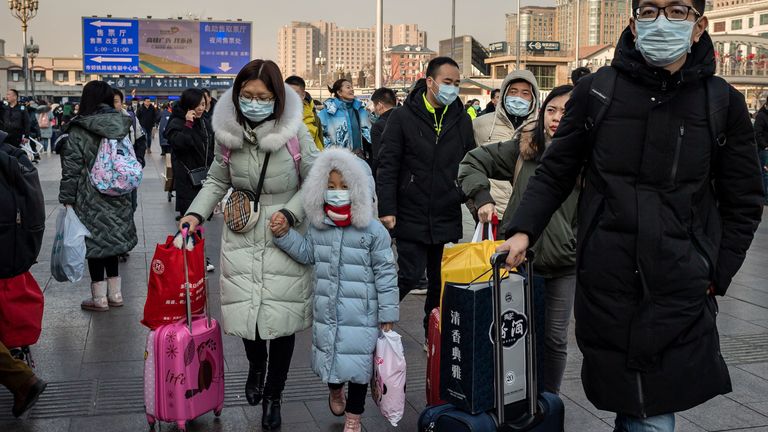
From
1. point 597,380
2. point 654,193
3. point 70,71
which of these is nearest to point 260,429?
point 597,380

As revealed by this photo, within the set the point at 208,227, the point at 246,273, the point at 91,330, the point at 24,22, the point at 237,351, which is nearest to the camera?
the point at 246,273

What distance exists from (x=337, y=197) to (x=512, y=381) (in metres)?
1.54

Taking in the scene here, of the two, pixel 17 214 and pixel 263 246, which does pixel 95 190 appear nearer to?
pixel 17 214

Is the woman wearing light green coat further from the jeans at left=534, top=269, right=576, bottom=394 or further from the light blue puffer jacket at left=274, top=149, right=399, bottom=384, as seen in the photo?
the jeans at left=534, top=269, right=576, bottom=394

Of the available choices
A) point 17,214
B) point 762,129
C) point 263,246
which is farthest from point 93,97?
point 762,129

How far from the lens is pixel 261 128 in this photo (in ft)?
16.4

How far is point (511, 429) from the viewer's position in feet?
12.0

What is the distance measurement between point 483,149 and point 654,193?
6.57ft

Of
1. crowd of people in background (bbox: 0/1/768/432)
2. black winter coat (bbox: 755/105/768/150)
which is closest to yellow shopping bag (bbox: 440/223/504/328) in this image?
crowd of people in background (bbox: 0/1/768/432)

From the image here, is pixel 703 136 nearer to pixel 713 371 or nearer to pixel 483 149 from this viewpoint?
pixel 713 371

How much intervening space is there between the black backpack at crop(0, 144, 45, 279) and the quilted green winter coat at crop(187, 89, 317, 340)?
977 mm

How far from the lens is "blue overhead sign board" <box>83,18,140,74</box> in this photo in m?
48.4

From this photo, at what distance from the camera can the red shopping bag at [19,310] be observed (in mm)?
5371

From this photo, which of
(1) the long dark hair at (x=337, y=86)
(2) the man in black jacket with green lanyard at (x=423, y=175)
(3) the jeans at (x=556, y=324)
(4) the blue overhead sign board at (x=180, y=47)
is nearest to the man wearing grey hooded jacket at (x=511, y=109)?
(2) the man in black jacket with green lanyard at (x=423, y=175)
